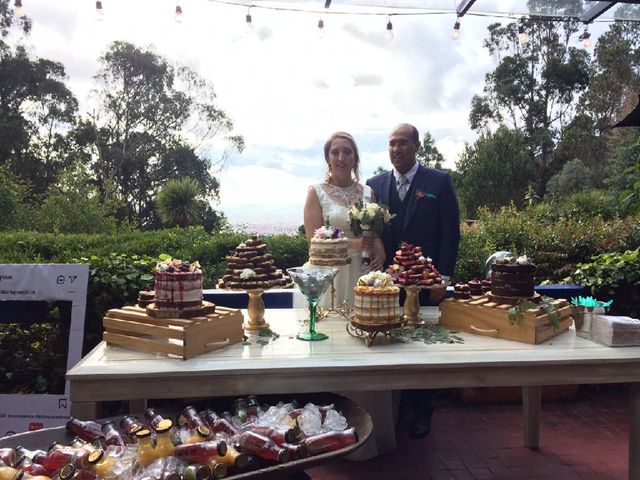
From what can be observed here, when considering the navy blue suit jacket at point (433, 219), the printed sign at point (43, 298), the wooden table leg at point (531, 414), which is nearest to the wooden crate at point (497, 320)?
the navy blue suit jacket at point (433, 219)

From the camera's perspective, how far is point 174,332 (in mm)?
2088

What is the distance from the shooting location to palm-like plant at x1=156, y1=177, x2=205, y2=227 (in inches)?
503

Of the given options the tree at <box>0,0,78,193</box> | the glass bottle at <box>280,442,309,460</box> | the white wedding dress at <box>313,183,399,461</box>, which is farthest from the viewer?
the tree at <box>0,0,78,193</box>

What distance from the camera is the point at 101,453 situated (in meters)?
1.58

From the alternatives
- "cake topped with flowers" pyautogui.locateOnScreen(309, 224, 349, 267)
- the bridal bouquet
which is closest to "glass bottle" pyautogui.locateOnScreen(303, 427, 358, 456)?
"cake topped with flowers" pyautogui.locateOnScreen(309, 224, 349, 267)

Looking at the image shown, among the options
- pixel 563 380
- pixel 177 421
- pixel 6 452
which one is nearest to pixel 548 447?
pixel 563 380

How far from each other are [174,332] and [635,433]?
6.94 feet

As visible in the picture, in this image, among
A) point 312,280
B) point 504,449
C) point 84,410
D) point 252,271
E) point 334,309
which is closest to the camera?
point 84,410

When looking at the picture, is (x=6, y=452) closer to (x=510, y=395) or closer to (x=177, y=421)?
(x=177, y=421)

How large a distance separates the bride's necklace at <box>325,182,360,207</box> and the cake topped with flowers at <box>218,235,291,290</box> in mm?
946

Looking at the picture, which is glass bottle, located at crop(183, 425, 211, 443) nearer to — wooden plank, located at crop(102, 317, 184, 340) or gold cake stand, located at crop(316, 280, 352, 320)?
wooden plank, located at crop(102, 317, 184, 340)

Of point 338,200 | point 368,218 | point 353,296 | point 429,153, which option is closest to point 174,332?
point 368,218

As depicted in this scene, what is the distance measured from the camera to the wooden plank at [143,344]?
210cm

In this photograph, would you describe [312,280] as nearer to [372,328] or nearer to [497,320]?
[372,328]
